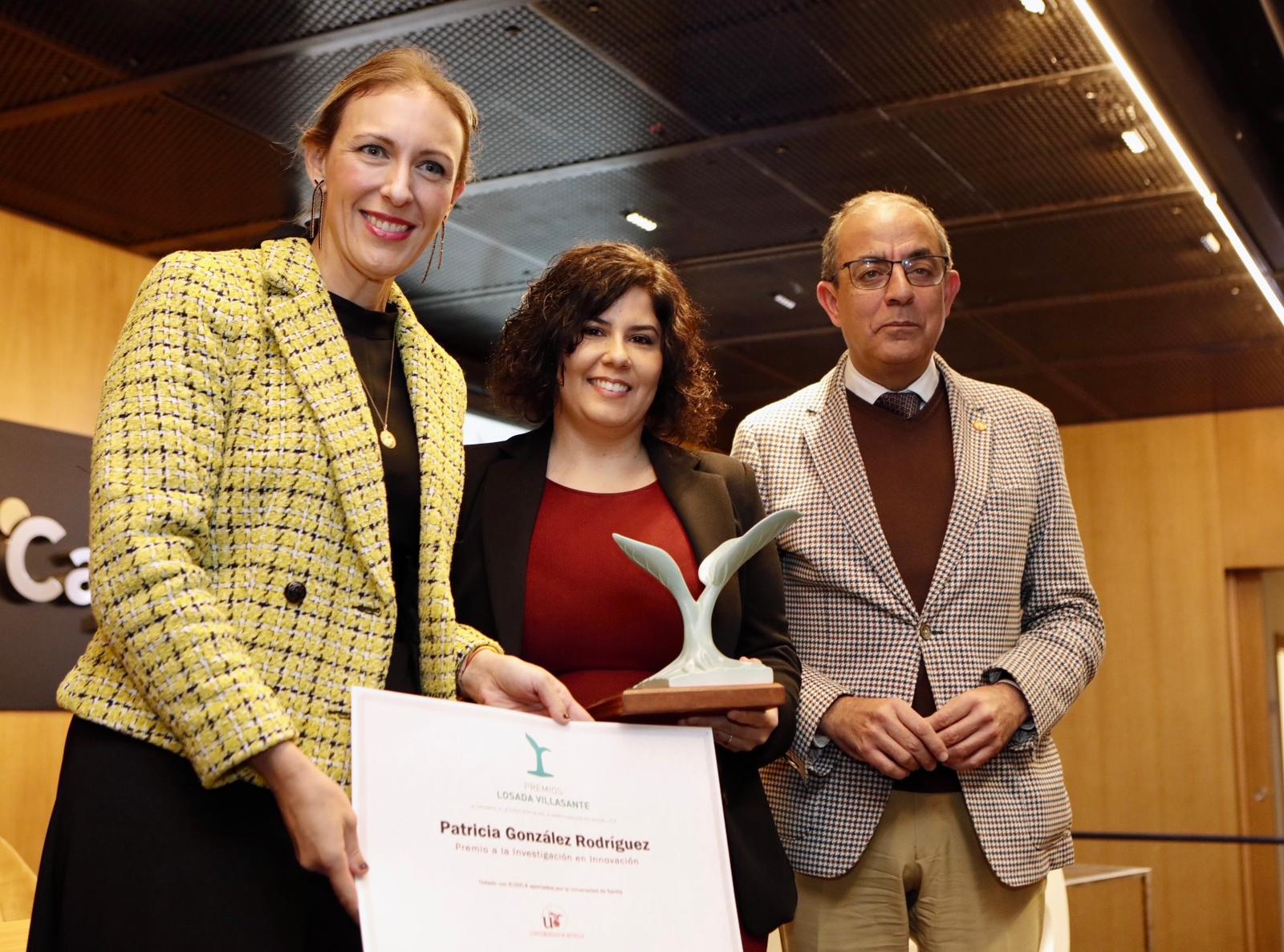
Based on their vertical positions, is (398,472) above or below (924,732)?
above

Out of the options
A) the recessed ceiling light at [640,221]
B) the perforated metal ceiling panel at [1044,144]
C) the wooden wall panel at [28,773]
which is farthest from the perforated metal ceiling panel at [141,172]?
the perforated metal ceiling panel at [1044,144]

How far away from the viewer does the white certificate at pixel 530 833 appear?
4.56 ft

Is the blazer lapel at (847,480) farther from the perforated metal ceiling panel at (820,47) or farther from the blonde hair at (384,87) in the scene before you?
the perforated metal ceiling panel at (820,47)

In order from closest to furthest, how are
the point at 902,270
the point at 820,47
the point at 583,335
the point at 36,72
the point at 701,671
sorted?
the point at 701,671
the point at 583,335
the point at 902,270
the point at 820,47
the point at 36,72

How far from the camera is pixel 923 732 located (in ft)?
7.18

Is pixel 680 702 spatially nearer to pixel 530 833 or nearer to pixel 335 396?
pixel 530 833

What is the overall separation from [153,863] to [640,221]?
5.19 meters

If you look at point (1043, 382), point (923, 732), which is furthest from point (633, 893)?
point (1043, 382)

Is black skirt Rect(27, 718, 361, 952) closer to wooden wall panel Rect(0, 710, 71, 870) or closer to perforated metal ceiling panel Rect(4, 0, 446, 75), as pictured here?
perforated metal ceiling panel Rect(4, 0, 446, 75)

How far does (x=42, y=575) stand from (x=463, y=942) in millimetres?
5260

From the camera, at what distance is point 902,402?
8.48ft

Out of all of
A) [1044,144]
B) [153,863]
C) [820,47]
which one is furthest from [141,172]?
[153,863]

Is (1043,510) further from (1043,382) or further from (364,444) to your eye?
(1043,382)

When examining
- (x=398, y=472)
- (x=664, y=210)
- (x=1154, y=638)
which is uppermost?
(x=664, y=210)
